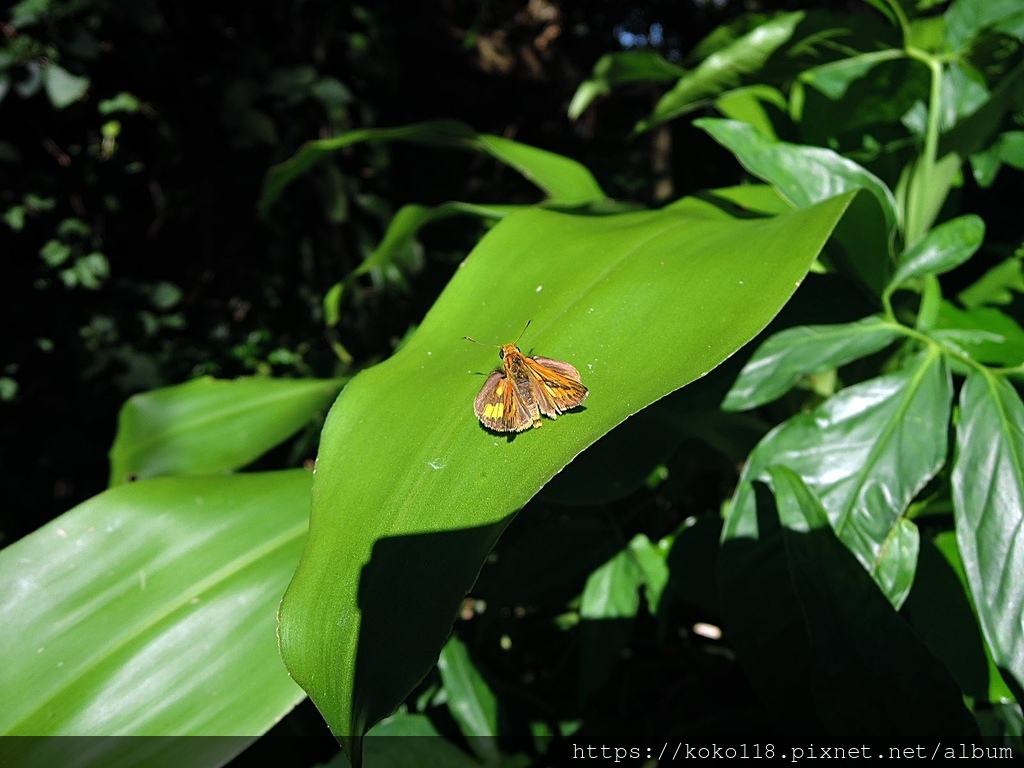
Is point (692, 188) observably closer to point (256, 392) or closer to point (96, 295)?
point (256, 392)

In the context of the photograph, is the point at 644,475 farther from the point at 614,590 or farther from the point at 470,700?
the point at 470,700

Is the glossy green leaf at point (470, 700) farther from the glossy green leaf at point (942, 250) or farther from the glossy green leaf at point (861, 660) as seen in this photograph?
the glossy green leaf at point (942, 250)

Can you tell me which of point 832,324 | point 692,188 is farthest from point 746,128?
point 692,188

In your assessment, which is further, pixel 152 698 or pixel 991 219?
pixel 991 219

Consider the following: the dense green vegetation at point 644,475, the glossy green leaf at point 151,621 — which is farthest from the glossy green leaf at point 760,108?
the glossy green leaf at point 151,621

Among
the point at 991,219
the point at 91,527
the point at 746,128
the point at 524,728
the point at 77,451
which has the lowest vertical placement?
the point at 524,728

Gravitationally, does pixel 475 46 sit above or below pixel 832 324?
above

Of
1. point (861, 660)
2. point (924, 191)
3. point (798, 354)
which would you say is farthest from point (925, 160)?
point (861, 660)
